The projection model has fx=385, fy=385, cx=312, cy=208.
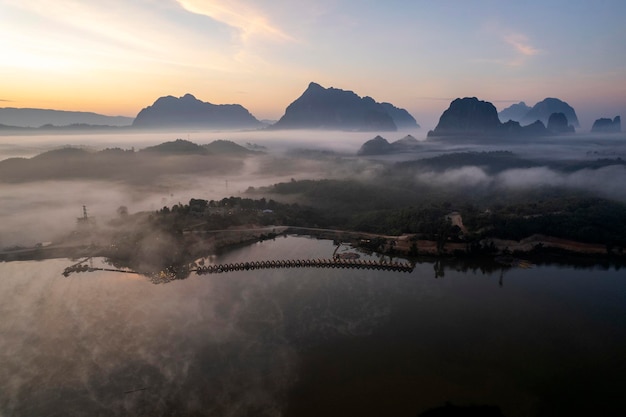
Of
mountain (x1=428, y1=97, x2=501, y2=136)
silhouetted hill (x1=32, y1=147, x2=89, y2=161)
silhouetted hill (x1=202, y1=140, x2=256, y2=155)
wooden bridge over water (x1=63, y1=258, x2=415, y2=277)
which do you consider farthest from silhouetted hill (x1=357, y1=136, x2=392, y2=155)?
wooden bridge over water (x1=63, y1=258, x2=415, y2=277)

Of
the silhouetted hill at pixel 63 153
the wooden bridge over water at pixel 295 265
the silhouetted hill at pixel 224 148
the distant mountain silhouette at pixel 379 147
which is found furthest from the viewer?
the distant mountain silhouette at pixel 379 147

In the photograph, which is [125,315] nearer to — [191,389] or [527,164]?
[191,389]

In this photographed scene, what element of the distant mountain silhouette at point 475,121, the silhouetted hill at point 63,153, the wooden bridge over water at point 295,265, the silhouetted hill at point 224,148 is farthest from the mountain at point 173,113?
the wooden bridge over water at point 295,265

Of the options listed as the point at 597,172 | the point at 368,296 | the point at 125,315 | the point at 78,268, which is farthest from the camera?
the point at 597,172

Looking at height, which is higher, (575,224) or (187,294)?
(575,224)

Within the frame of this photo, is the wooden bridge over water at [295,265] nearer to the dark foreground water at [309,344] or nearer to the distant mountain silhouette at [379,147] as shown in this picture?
the dark foreground water at [309,344]

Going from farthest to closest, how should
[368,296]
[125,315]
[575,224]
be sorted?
1. [575,224]
2. [368,296]
3. [125,315]

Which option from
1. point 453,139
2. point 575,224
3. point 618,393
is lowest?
point 618,393

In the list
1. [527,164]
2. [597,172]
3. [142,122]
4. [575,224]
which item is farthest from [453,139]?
[142,122]
